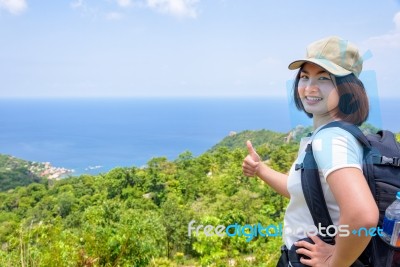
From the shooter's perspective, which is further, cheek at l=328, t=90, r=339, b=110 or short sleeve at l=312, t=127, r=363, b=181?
cheek at l=328, t=90, r=339, b=110

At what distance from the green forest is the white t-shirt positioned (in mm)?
218

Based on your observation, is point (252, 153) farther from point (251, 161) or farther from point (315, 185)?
point (315, 185)

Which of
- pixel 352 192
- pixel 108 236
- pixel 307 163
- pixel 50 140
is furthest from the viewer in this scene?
pixel 50 140

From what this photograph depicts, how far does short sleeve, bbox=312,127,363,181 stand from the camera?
732 millimetres

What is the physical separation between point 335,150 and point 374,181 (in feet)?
0.38

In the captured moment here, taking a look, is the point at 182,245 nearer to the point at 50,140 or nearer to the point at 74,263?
the point at 74,263

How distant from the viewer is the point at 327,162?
746 mm

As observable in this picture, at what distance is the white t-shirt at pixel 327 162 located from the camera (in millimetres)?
738

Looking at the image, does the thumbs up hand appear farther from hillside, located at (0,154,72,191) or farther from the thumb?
hillside, located at (0,154,72,191)

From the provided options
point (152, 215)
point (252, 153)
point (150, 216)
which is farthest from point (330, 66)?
point (152, 215)

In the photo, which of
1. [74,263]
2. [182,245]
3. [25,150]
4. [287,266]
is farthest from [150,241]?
[25,150]

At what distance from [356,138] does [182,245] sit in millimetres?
9978

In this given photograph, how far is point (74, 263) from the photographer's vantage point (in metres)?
2.11

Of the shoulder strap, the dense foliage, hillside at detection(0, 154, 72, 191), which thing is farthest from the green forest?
hillside at detection(0, 154, 72, 191)
